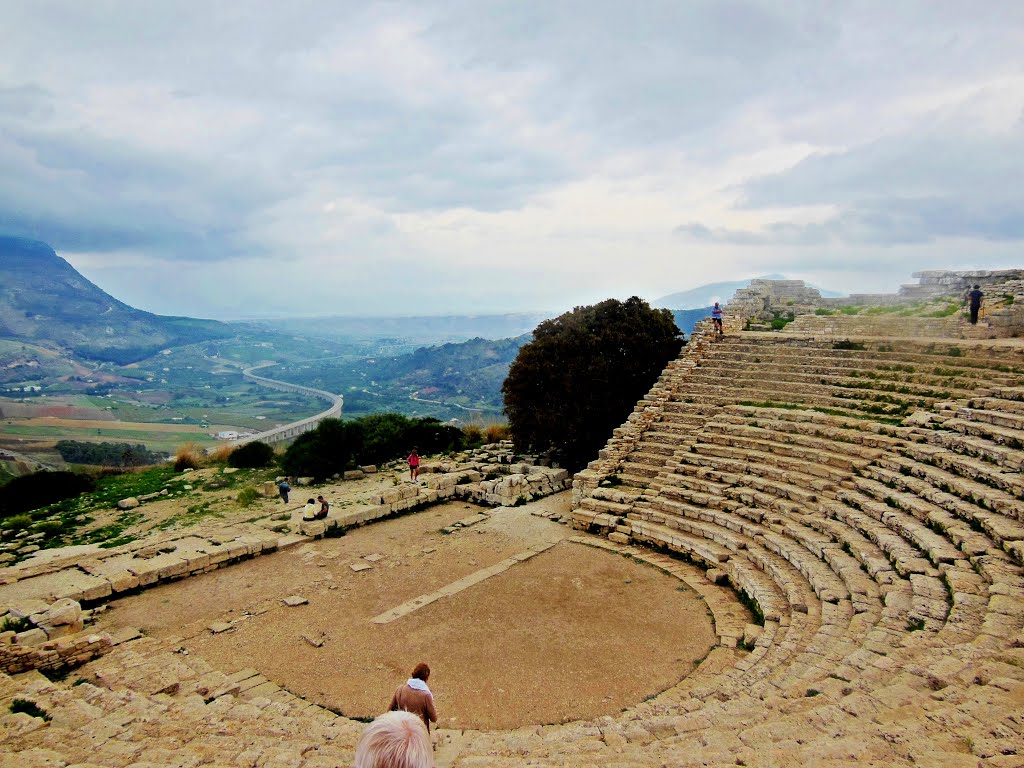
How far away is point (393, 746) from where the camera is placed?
3.19 meters

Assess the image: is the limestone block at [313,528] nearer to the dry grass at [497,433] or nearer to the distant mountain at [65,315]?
the dry grass at [497,433]

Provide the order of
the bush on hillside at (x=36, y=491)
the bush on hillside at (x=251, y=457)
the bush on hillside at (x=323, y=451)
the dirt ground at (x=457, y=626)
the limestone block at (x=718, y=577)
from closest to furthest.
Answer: the dirt ground at (x=457, y=626), the limestone block at (x=718, y=577), the bush on hillside at (x=36, y=491), the bush on hillside at (x=323, y=451), the bush on hillside at (x=251, y=457)

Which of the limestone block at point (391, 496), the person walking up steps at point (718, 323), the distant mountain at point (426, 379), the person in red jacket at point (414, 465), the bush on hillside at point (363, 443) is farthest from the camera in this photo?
the distant mountain at point (426, 379)

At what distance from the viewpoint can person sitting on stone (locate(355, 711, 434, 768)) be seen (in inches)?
124

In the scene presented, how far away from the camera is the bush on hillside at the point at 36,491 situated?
18.4 metres

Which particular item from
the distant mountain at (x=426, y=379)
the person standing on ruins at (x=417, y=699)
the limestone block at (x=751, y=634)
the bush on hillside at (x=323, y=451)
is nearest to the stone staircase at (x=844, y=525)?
the limestone block at (x=751, y=634)

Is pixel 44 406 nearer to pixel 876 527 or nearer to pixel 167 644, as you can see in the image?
pixel 167 644

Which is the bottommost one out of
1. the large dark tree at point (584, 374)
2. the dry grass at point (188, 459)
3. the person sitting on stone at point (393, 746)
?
the dry grass at point (188, 459)

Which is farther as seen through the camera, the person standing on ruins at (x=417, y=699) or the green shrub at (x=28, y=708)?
the green shrub at (x=28, y=708)

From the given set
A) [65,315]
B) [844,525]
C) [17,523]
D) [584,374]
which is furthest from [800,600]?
[65,315]

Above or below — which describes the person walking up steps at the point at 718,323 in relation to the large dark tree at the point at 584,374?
above

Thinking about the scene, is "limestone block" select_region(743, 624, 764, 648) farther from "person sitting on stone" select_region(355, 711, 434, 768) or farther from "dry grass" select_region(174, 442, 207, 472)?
"dry grass" select_region(174, 442, 207, 472)

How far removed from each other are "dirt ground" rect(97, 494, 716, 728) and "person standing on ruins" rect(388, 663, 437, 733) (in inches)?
82.7

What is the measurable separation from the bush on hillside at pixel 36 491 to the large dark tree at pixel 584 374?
15.1 metres
